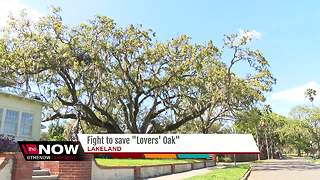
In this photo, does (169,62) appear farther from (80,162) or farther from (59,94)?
(80,162)

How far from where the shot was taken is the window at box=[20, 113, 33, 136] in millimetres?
26694

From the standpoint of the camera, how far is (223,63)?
131 ft

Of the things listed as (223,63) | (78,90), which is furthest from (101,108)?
(223,63)

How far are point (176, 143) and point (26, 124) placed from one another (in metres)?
16.6

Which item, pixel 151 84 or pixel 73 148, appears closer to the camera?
pixel 73 148

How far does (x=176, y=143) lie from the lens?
13148mm

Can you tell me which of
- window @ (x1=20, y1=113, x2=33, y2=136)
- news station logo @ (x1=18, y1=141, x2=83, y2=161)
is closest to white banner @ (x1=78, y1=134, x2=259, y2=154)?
news station logo @ (x1=18, y1=141, x2=83, y2=161)

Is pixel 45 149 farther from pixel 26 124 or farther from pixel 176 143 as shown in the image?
pixel 26 124

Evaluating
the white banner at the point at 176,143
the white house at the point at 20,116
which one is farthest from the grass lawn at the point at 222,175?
the white house at the point at 20,116

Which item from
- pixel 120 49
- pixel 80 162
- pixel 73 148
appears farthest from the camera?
pixel 120 49

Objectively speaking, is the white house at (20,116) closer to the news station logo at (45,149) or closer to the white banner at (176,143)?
the white banner at (176,143)

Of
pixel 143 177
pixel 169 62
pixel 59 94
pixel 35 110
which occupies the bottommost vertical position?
pixel 143 177

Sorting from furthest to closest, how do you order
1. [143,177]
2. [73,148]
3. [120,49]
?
[120,49], [143,177], [73,148]

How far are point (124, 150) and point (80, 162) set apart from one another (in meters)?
1.95
